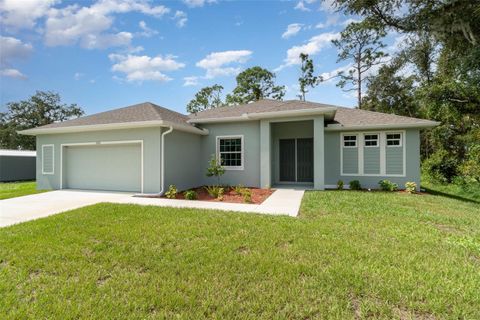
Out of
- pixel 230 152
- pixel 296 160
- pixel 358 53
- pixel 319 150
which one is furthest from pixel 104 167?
pixel 358 53

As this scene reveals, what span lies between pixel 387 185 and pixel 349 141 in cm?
252

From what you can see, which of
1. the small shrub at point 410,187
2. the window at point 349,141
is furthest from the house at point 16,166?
the small shrub at point 410,187

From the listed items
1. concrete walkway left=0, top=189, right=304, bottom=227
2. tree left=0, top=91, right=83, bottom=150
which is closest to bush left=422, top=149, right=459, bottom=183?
concrete walkway left=0, top=189, right=304, bottom=227

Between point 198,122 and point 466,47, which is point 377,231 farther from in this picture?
point 466,47

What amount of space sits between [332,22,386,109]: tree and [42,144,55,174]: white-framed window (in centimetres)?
2484

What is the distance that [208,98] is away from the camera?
32125 millimetres

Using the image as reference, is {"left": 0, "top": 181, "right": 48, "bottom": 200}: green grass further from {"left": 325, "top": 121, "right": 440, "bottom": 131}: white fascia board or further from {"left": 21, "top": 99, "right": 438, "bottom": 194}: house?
{"left": 325, "top": 121, "right": 440, "bottom": 131}: white fascia board

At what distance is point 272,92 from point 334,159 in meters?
20.1

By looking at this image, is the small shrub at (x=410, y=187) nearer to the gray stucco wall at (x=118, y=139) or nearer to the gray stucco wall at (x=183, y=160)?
the gray stucco wall at (x=183, y=160)

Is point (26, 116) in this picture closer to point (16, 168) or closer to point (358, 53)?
point (16, 168)

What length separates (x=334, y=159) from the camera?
11.3 meters

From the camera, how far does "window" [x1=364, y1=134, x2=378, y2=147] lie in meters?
10.8

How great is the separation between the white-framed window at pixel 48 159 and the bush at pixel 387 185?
15.2 m

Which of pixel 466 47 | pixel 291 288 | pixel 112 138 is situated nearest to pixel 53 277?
pixel 291 288
